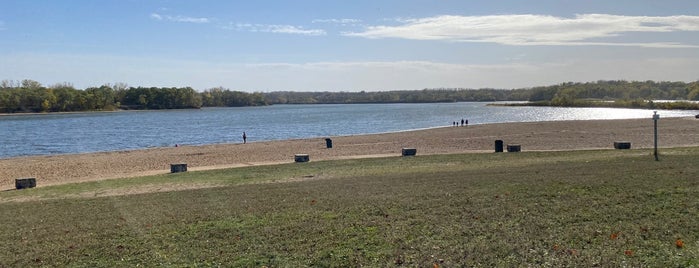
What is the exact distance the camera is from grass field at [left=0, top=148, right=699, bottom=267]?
891 centimetres

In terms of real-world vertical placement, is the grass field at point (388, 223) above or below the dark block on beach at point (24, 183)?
above

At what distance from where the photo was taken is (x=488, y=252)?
29.1 feet

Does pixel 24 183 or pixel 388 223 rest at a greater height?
pixel 388 223

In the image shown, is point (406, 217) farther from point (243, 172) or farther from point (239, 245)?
point (243, 172)

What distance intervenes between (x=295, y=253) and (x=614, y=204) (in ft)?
22.1

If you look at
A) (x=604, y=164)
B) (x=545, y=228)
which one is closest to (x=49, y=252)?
(x=545, y=228)

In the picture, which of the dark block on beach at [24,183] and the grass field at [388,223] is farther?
the dark block on beach at [24,183]

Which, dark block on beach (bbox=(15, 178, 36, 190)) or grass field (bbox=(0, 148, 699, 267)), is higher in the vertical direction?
grass field (bbox=(0, 148, 699, 267))

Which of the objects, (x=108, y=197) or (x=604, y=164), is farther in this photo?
(x=604, y=164)

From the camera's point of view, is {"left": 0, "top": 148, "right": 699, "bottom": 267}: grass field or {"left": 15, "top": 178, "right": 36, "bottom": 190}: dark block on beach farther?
{"left": 15, "top": 178, "right": 36, "bottom": 190}: dark block on beach

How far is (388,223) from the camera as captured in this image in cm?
1118

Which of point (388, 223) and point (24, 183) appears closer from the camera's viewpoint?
point (388, 223)

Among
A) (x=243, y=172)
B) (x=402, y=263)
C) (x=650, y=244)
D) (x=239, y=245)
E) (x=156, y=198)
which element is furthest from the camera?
(x=243, y=172)

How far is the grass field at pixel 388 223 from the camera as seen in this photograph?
8.91m
